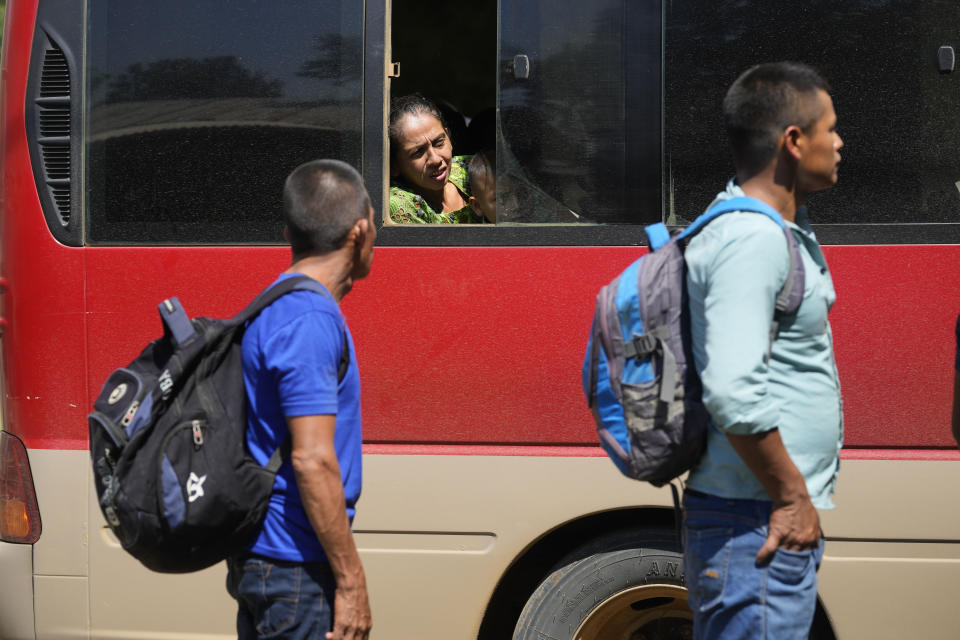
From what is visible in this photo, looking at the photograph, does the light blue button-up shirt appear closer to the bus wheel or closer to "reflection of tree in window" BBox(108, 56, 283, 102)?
the bus wheel

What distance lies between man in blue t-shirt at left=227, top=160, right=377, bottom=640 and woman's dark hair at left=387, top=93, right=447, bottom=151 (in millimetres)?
1410

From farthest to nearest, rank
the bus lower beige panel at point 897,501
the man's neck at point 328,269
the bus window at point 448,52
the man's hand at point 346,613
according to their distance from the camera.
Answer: the bus window at point 448,52 → the bus lower beige panel at point 897,501 → the man's neck at point 328,269 → the man's hand at point 346,613

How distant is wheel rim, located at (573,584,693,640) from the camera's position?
3.18 meters

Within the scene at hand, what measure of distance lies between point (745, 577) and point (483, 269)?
1419mm

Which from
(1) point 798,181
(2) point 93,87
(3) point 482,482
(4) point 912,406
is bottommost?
(3) point 482,482

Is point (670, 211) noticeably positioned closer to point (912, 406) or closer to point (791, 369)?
point (912, 406)

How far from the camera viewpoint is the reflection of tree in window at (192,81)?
320 cm

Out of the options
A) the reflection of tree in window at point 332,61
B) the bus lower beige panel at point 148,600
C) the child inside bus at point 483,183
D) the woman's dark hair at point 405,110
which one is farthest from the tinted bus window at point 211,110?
the bus lower beige panel at point 148,600

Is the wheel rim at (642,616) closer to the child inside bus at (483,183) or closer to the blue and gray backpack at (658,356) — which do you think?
the blue and gray backpack at (658,356)

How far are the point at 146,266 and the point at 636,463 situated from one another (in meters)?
1.88

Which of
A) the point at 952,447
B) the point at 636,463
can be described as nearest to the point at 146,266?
the point at 636,463

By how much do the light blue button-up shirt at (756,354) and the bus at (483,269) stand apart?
1051 millimetres

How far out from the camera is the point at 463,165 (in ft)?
13.3

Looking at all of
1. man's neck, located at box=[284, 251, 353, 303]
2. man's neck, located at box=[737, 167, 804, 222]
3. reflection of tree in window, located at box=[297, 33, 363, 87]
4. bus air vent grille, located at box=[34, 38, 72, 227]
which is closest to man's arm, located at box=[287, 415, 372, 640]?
man's neck, located at box=[284, 251, 353, 303]
